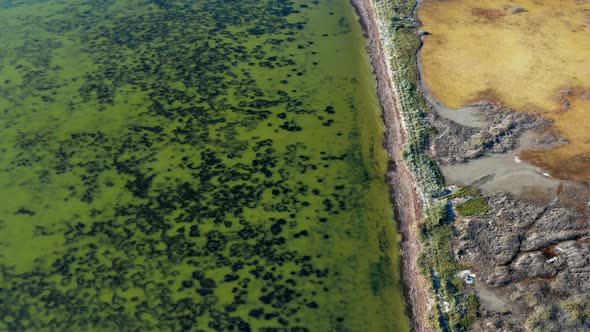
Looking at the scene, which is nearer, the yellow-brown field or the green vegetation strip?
the green vegetation strip

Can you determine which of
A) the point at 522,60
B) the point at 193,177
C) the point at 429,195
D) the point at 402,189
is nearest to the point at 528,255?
the point at 429,195

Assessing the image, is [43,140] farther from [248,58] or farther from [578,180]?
[578,180]

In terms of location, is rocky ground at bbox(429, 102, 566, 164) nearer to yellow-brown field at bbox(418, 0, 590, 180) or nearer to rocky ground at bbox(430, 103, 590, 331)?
rocky ground at bbox(430, 103, 590, 331)

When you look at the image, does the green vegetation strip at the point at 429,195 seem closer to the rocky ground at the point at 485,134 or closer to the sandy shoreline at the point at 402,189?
the sandy shoreline at the point at 402,189

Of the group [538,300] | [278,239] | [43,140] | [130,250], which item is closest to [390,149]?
[278,239]

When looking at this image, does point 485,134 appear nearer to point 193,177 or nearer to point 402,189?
point 402,189

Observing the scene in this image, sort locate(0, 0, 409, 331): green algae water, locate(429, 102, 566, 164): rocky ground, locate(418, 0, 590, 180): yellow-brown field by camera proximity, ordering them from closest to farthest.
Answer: locate(0, 0, 409, 331): green algae water → locate(429, 102, 566, 164): rocky ground → locate(418, 0, 590, 180): yellow-brown field

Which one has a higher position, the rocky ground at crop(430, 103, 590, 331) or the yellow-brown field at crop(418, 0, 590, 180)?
the yellow-brown field at crop(418, 0, 590, 180)

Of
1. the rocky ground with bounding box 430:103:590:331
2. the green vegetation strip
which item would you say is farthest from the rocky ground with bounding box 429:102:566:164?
the green vegetation strip
